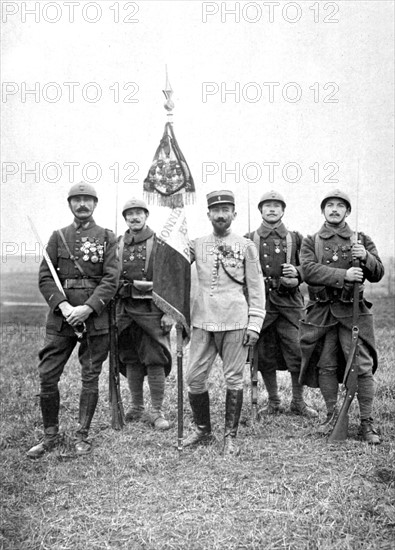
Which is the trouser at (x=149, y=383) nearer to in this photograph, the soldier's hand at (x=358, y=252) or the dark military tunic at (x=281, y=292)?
the dark military tunic at (x=281, y=292)

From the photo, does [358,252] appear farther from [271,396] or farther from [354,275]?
[271,396]

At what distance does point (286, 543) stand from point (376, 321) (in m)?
12.1

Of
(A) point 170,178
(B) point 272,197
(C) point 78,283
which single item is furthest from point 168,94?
(C) point 78,283

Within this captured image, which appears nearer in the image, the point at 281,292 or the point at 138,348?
the point at 281,292

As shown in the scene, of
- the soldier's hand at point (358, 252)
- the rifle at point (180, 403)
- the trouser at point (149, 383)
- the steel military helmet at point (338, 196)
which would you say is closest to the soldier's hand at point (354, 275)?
the soldier's hand at point (358, 252)

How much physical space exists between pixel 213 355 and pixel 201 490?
1.44m

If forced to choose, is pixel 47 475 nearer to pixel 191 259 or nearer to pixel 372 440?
pixel 191 259

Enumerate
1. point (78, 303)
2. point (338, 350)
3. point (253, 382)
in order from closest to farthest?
1. point (78, 303)
2. point (338, 350)
3. point (253, 382)

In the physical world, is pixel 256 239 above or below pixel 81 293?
above

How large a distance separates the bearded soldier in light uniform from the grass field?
0.42m

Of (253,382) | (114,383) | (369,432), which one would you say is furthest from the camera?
(253,382)

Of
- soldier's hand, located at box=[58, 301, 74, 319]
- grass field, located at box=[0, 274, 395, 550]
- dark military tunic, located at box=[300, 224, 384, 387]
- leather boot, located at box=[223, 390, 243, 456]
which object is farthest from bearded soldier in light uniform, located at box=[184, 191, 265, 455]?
soldier's hand, located at box=[58, 301, 74, 319]

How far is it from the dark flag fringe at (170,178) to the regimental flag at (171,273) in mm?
241

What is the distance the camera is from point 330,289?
5574 mm
